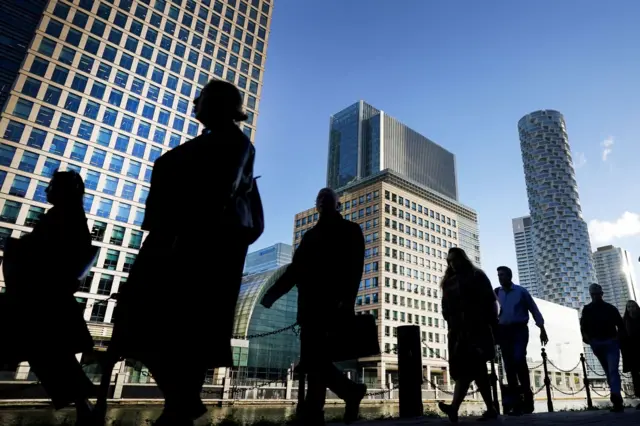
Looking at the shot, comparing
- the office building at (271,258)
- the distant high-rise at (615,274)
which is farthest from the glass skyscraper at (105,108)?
the distant high-rise at (615,274)

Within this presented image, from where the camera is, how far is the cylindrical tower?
131 m

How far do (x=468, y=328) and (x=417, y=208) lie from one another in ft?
252

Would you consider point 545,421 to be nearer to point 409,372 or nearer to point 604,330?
point 409,372

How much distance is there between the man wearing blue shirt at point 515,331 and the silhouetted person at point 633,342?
1.97m

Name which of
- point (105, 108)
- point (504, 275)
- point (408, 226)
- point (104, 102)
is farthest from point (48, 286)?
point (408, 226)

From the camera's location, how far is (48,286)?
291 centimetres

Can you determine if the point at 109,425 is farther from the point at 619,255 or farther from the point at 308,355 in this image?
the point at 619,255

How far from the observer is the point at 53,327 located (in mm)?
2850

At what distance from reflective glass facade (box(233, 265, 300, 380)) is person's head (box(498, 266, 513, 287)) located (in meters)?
48.2

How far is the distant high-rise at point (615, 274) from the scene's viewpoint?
177875mm

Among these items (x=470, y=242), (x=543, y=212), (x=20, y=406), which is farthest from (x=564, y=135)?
(x=20, y=406)

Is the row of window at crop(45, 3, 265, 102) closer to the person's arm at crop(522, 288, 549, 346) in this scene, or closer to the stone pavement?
the person's arm at crop(522, 288, 549, 346)

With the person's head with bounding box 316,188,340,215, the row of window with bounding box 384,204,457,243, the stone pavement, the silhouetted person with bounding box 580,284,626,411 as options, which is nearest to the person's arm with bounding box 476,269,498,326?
the stone pavement

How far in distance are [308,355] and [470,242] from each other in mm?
113594
